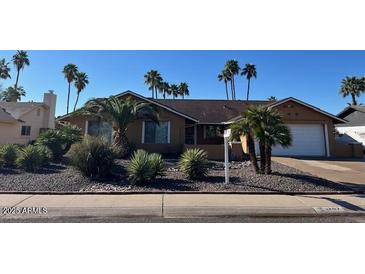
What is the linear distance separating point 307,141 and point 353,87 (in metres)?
31.2

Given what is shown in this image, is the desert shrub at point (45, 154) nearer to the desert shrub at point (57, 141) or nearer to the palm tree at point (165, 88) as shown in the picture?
the desert shrub at point (57, 141)

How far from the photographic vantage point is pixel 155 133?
17.8 m

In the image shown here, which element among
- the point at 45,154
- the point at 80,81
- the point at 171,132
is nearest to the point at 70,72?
the point at 80,81

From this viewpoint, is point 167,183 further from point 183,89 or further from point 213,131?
point 183,89

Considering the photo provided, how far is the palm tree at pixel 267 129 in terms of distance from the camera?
31.7 ft

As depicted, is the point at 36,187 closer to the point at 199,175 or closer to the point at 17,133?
the point at 199,175

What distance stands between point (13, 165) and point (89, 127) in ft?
22.3

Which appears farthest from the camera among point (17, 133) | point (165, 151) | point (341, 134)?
point (341, 134)

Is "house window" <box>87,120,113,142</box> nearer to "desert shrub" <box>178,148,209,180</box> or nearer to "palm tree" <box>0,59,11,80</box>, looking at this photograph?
"desert shrub" <box>178,148,209,180</box>

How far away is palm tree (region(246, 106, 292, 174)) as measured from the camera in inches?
381

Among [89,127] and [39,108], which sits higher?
[39,108]

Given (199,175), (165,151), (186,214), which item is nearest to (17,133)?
(165,151)

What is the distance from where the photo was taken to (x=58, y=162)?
12.8m

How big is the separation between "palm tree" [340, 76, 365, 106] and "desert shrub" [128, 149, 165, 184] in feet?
145
